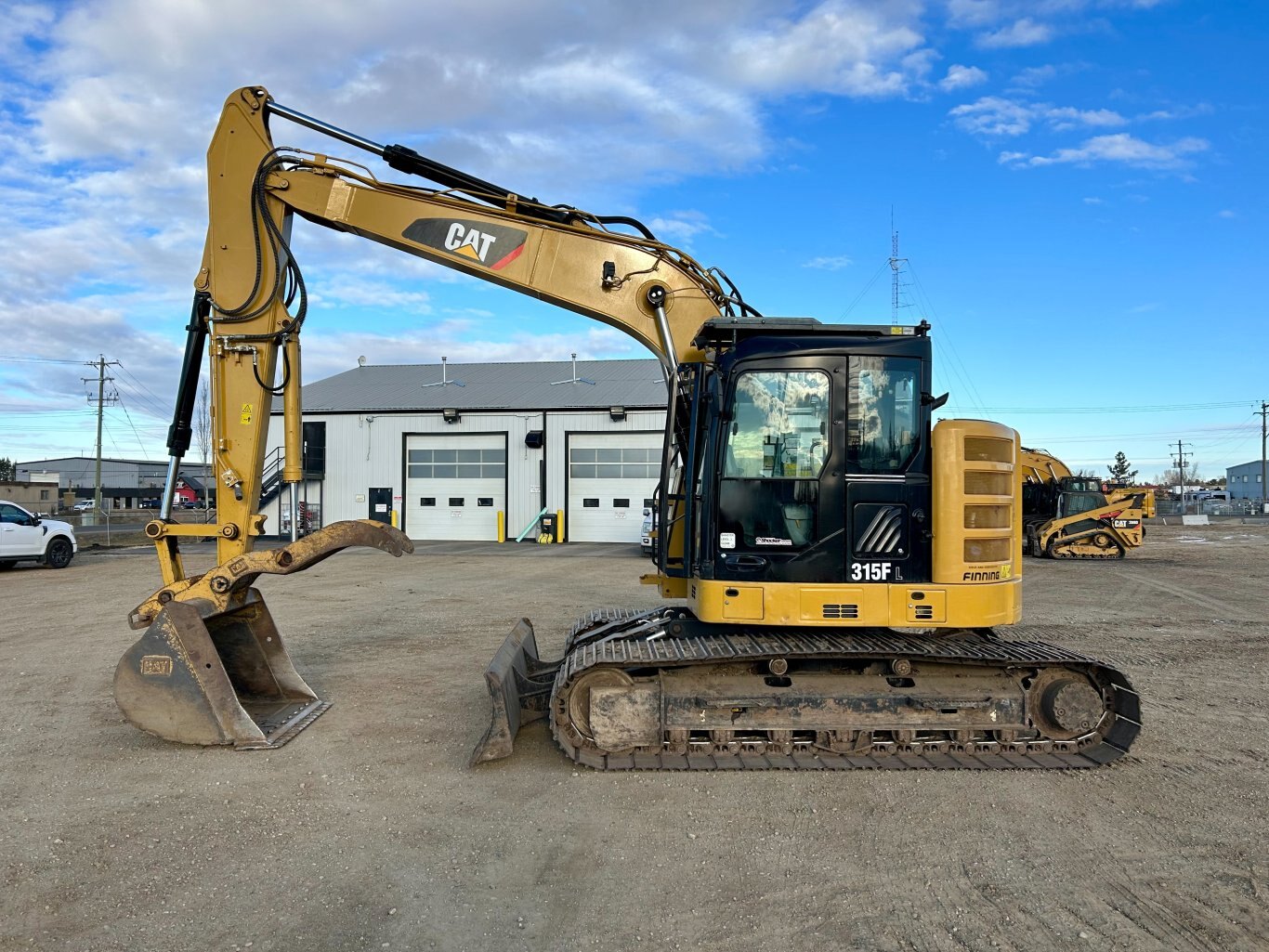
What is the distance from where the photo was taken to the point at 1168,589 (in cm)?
1761

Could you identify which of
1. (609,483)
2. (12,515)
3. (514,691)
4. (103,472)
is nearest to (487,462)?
(609,483)

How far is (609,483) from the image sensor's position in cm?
3030

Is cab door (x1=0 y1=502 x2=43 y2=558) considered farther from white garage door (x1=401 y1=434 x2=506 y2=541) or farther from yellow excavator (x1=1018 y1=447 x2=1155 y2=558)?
yellow excavator (x1=1018 y1=447 x2=1155 y2=558)

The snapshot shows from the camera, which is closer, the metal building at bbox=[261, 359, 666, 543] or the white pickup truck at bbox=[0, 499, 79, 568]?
the white pickup truck at bbox=[0, 499, 79, 568]

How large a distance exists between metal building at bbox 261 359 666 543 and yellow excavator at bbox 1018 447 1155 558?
1225cm

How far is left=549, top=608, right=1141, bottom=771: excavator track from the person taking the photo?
611cm

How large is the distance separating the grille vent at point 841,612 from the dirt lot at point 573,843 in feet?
3.64

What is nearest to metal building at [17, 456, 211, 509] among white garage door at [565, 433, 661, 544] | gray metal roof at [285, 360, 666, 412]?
gray metal roof at [285, 360, 666, 412]

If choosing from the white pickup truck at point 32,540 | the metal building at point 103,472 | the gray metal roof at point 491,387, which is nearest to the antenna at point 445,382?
the gray metal roof at point 491,387

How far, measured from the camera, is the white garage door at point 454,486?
31250 millimetres

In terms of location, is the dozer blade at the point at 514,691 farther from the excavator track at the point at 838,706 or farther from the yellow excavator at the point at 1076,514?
the yellow excavator at the point at 1076,514

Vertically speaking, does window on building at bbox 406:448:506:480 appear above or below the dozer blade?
above

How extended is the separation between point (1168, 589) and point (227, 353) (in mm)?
18211

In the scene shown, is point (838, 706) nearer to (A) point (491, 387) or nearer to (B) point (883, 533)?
(B) point (883, 533)
